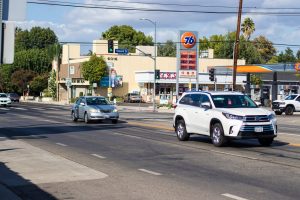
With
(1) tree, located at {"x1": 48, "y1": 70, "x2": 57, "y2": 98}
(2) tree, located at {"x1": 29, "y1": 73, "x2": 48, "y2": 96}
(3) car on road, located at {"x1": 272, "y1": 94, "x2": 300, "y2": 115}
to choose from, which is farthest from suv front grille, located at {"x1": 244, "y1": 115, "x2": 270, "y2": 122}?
(2) tree, located at {"x1": 29, "y1": 73, "x2": 48, "y2": 96}

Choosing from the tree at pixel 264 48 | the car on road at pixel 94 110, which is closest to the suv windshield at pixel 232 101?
the car on road at pixel 94 110

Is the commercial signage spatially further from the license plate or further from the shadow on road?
the shadow on road

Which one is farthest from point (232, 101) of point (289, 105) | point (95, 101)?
point (289, 105)

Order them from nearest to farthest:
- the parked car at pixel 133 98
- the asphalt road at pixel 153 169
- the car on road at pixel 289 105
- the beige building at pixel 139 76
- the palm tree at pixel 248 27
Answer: the asphalt road at pixel 153 169, the car on road at pixel 289 105, the parked car at pixel 133 98, the beige building at pixel 139 76, the palm tree at pixel 248 27

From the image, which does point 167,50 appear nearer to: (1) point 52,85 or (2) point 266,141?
(1) point 52,85

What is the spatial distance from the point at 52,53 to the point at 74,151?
84.2m

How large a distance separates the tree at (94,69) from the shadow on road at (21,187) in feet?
230

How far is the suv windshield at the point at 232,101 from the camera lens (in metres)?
17.7

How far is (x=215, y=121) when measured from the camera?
1736cm

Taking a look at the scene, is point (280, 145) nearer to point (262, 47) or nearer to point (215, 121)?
point (215, 121)

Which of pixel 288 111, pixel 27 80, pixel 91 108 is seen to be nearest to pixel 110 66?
pixel 27 80

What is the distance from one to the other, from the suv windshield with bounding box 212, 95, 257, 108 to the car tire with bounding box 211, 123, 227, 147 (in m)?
0.77

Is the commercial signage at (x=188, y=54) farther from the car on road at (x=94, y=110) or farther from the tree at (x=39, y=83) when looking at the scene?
the tree at (x=39, y=83)

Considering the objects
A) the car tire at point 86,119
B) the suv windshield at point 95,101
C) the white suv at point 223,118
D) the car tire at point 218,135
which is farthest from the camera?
the suv windshield at point 95,101
